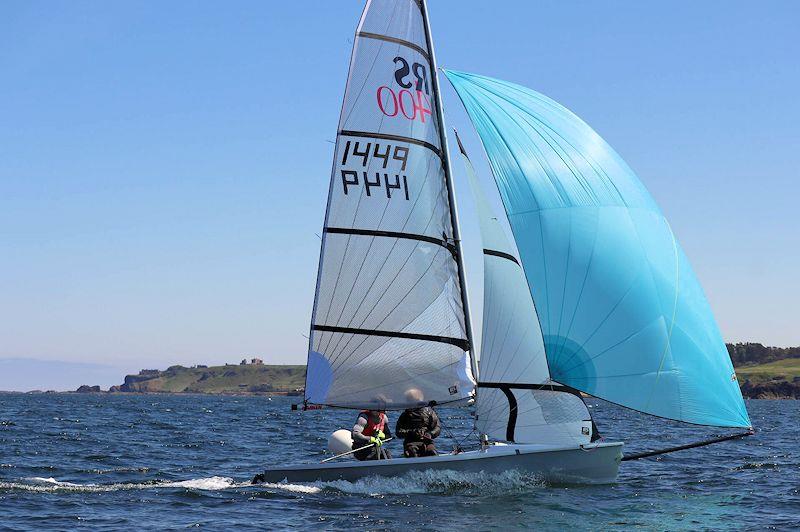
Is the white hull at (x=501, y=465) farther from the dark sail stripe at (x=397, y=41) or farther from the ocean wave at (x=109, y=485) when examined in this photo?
the dark sail stripe at (x=397, y=41)

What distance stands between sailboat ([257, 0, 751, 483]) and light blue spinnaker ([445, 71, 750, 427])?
35mm

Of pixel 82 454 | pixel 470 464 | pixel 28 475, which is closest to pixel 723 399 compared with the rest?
pixel 470 464

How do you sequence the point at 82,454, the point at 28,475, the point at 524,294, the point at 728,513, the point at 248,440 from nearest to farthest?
1. the point at 728,513
2. the point at 524,294
3. the point at 28,475
4. the point at 82,454
5. the point at 248,440

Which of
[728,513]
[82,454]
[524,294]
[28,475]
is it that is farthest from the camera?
[82,454]

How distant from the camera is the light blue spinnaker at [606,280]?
62.3 feet

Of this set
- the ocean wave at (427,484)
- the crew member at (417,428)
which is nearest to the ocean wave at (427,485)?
the ocean wave at (427,484)

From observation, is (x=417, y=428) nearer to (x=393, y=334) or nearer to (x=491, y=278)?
(x=393, y=334)

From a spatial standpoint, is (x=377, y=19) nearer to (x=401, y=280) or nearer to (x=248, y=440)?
(x=401, y=280)

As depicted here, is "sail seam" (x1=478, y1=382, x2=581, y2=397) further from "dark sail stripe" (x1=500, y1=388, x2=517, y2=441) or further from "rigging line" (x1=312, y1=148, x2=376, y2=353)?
"rigging line" (x1=312, y1=148, x2=376, y2=353)

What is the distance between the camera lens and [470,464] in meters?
19.5

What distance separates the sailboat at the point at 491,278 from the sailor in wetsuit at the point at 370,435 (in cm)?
27

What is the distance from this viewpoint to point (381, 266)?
2044 centimetres

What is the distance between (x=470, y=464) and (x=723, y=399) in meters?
5.17

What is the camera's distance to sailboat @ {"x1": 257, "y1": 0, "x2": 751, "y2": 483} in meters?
19.3
